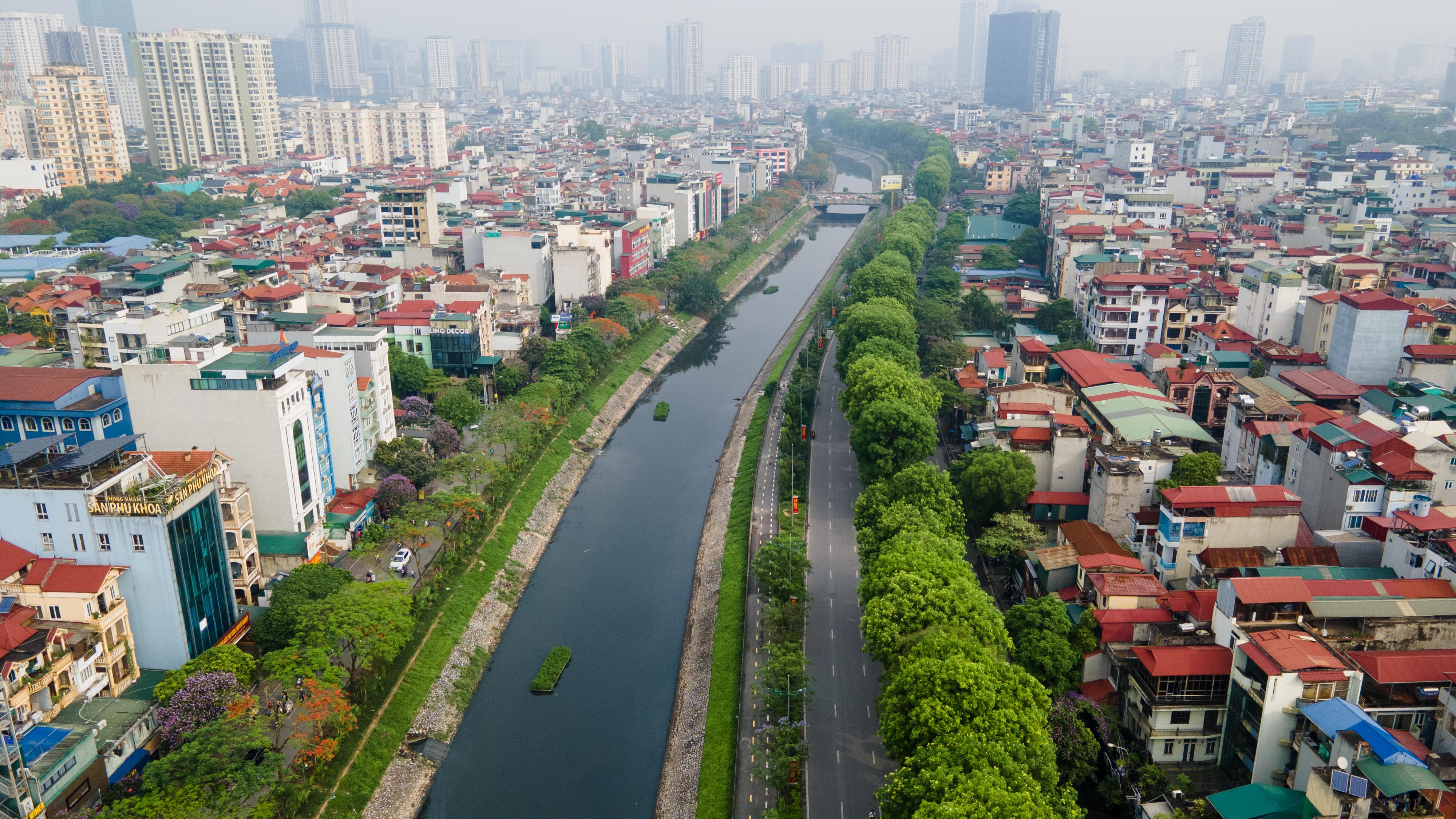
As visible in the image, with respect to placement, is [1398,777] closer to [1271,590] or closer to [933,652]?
[1271,590]

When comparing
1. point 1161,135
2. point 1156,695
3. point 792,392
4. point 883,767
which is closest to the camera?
point 1156,695

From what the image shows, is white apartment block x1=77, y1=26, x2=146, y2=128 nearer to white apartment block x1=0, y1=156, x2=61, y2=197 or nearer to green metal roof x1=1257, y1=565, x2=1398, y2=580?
white apartment block x1=0, y1=156, x2=61, y2=197

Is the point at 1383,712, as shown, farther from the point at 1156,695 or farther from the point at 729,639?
the point at 729,639

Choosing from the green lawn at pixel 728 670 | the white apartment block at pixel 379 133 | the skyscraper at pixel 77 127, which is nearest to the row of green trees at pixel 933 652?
the green lawn at pixel 728 670

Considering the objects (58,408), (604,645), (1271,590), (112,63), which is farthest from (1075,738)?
(112,63)

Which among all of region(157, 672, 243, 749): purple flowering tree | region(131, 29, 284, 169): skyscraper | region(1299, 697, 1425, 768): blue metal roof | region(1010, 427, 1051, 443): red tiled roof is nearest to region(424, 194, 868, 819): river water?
region(157, 672, 243, 749): purple flowering tree

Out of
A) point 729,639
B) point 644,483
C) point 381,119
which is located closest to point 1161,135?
point 381,119
